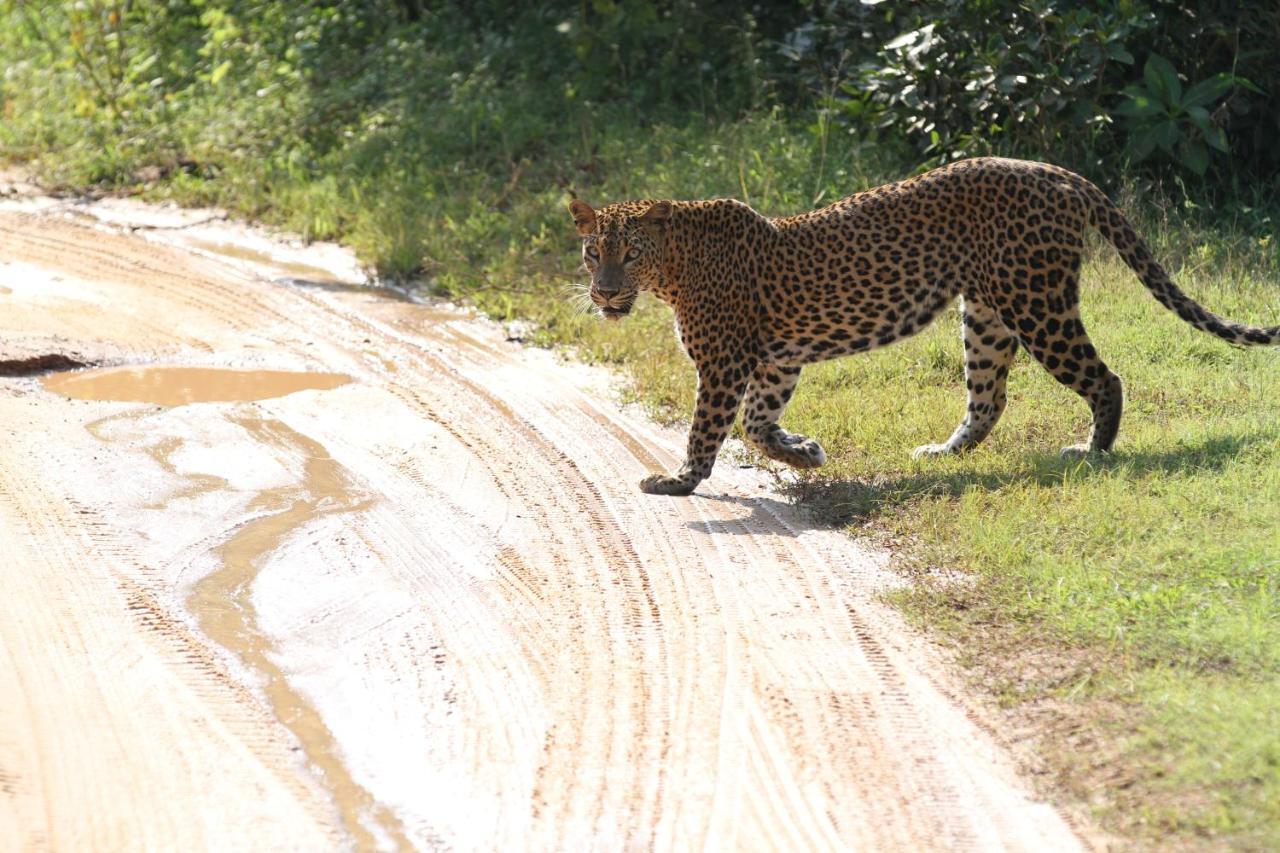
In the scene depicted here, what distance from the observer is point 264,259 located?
43.1ft

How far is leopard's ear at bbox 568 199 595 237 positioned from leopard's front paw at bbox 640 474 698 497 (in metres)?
1.29

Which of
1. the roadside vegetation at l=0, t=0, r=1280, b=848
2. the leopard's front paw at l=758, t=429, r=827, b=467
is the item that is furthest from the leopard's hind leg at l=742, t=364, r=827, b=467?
the roadside vegetation at l=0, t=0, r=1280, b=848

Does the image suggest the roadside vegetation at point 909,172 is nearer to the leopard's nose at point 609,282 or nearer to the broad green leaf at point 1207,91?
the broad green leaf at point 1207,91

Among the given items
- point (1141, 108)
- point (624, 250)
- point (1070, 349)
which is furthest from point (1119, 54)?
point (624, 250)

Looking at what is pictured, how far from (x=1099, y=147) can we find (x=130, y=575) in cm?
786

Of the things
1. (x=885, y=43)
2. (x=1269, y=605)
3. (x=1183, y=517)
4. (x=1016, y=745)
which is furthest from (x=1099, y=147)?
(x=1016, y=745)

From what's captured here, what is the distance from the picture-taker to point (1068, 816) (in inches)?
203

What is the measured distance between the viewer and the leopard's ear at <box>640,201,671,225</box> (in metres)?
8.12

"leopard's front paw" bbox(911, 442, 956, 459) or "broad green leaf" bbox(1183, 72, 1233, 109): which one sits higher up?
"broad green leaf" bbox(1183, 72, 1233, 109)

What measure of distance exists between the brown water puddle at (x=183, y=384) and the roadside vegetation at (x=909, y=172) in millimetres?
1889

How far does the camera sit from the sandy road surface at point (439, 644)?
5324 millimetres

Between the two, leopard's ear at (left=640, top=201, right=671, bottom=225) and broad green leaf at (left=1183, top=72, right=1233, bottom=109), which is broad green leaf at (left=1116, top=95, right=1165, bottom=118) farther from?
leopard's ear at (left=640, top=201, right=671, bottom=225)

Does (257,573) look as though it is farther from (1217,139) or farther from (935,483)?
(1217,139)

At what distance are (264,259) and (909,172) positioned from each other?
511cm
